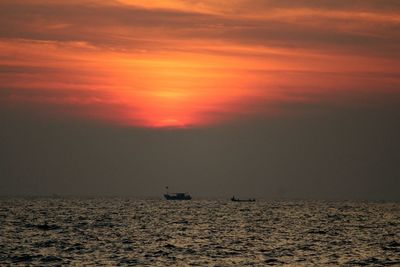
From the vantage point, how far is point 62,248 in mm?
84812

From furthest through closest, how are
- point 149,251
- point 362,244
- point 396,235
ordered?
point 396,235
point 362,244
point 149,251

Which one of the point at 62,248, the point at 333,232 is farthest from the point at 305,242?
the point at 62,248

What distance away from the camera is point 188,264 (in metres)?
70.4

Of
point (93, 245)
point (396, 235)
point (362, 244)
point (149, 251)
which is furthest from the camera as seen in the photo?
point (396, 235)

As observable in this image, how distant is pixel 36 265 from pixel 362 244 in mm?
45557

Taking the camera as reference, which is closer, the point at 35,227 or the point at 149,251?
the point at 149,251

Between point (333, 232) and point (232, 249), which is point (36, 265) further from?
point (333, 232)

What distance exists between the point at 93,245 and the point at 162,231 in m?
29.7

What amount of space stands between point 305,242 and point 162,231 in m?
28.9

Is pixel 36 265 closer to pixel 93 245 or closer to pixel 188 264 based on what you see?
pixel 188 264

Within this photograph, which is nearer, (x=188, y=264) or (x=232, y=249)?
(x=188, y=264)

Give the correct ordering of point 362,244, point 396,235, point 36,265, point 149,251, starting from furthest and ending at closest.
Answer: point 396,235 → point 362,244 → point 149,251 → point 36,265

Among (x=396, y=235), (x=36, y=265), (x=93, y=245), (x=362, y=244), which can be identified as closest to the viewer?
(x=36, y=265)

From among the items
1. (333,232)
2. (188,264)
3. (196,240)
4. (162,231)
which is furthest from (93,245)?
(333,232)
